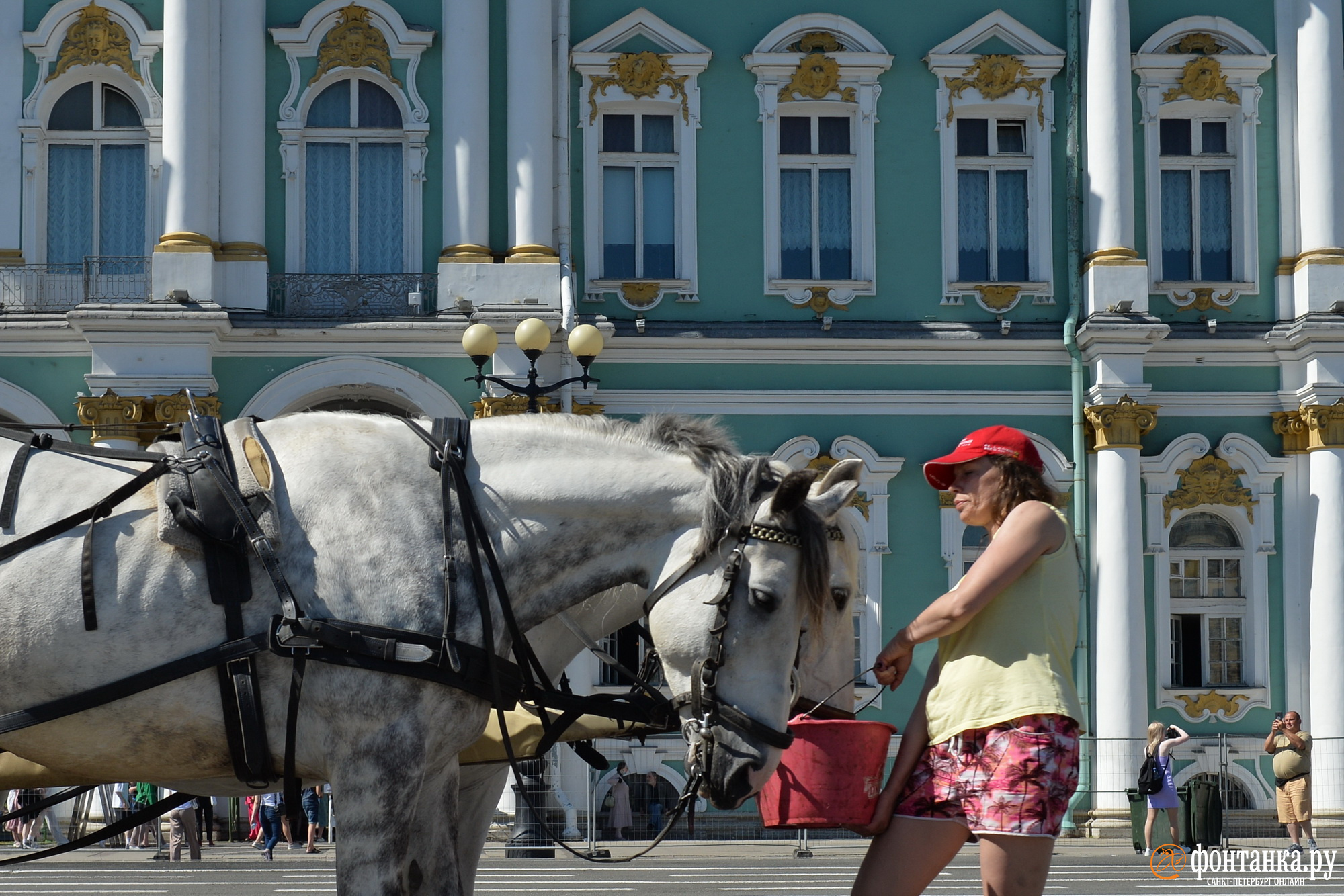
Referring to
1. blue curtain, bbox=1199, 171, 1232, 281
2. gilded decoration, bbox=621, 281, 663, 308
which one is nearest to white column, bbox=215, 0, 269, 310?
gilded decoration, bbox=621, 281, 663, 308

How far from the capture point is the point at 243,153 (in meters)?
19.5

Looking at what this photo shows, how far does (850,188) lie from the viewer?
813 inches

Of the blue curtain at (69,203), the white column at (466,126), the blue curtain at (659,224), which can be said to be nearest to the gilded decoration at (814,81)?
the blue curtain at (659,224)

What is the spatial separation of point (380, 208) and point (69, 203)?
3618mm

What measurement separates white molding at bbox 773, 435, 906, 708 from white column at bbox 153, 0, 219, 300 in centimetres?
695

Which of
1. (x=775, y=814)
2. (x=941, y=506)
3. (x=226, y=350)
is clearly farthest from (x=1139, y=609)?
(x=775, y=814)

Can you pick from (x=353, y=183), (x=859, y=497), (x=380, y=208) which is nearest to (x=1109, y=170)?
(x=859, y=497)

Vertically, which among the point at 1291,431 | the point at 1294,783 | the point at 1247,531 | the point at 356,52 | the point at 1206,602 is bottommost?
the point at 1294,783

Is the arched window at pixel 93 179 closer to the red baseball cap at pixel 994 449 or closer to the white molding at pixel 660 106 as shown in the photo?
the white molding at pixel 660 106

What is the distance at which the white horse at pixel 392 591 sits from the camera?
4.62 m

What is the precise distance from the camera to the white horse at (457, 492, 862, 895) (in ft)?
16.9

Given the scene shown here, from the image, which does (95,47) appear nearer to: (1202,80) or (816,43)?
(816,43)

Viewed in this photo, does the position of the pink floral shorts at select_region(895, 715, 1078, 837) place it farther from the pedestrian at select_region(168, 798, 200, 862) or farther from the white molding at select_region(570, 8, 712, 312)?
the white molding at select_region(570, 8, 712, 312)

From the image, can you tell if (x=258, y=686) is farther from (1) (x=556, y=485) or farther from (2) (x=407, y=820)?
(1) (x=556, y=485)
